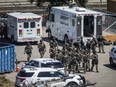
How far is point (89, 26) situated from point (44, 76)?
1621 cm

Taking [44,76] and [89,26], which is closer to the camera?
[44,76]

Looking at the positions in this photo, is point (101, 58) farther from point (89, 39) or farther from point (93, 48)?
point (89, 39)

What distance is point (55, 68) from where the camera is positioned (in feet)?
96.3

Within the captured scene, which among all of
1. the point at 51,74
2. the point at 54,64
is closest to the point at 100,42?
the point at 54,64

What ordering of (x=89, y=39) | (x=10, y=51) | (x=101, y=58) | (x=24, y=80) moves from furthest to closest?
1. (x=89, y=39)
2. (x=101, y=58)
3. (x=10, y=51)
4. (x=24, y=80)

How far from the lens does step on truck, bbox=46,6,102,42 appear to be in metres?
41.7

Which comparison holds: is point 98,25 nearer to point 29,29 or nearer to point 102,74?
point 29,29

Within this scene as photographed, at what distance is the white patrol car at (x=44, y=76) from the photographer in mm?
26469

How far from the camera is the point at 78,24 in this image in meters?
41.7

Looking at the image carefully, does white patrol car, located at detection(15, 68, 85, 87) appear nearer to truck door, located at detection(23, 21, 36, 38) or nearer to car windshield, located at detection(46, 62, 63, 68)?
car windshield, located at detection(46, 62, 63, 68)

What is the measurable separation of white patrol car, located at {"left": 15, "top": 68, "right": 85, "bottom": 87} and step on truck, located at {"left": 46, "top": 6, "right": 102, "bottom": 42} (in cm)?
1481

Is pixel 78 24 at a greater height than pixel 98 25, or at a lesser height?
greater

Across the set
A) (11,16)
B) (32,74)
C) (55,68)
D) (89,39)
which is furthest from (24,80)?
(11,16)

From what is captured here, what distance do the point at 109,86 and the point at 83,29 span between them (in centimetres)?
1289
